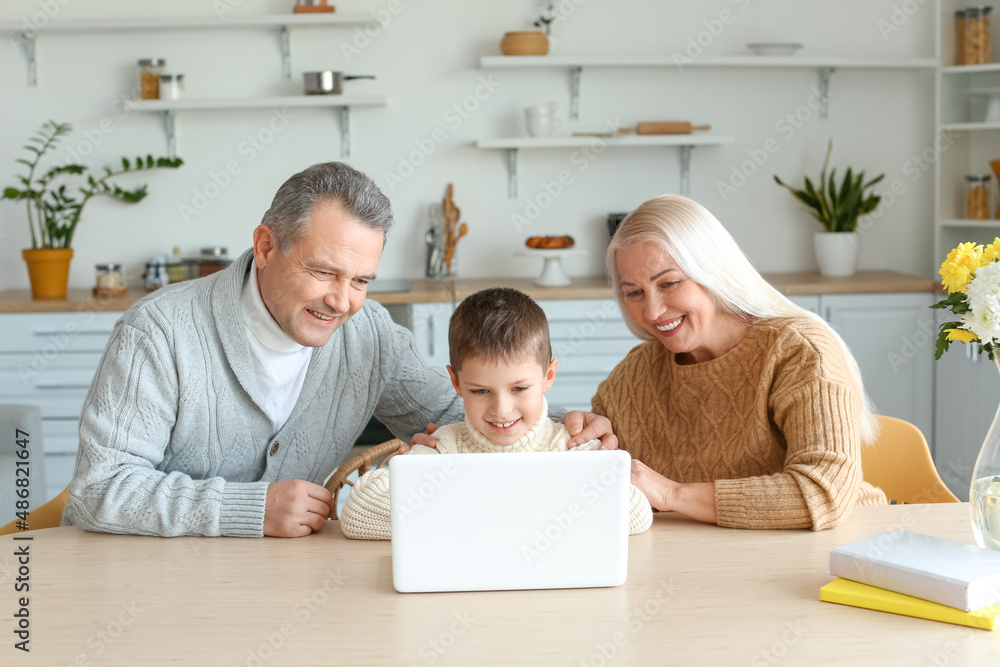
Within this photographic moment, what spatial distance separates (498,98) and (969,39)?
1971 millimetres

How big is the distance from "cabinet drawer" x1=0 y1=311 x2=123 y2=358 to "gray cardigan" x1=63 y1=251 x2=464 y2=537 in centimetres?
198

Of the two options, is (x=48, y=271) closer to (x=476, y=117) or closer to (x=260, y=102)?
(x=260, y=102)

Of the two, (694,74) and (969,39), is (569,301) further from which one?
(969,39)

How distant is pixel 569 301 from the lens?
362cm

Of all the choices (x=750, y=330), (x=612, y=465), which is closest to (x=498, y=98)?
(x=750, y=330)

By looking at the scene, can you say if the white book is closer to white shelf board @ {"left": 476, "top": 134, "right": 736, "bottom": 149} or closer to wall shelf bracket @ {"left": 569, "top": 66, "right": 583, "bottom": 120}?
white shelf board @ {"left": 476, "top": 134, "right": 736, "bottom": 149}

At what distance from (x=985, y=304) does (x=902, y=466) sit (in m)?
0.78

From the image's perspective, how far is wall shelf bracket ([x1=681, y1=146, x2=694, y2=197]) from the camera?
4.08 meters

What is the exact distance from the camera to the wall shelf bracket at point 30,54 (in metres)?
3.92

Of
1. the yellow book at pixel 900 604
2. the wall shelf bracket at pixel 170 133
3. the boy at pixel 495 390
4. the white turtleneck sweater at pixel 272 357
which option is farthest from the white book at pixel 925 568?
the wall shelf bracket at pixel 170 133

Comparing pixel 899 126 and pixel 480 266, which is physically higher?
pixel 899 126

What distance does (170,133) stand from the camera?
399cm

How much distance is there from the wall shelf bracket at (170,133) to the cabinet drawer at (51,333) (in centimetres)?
85

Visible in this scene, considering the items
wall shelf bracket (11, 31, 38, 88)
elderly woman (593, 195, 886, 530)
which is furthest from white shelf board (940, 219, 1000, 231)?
wall shelf bracket (11, 31, 38, 88)
